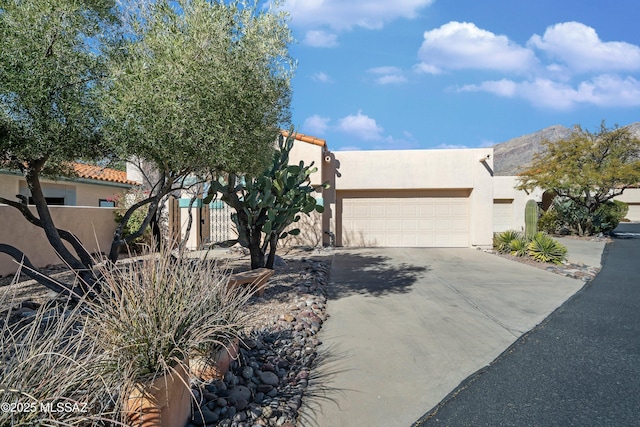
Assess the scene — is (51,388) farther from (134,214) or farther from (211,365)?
(134,214)

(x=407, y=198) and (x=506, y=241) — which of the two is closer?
(x=506, y=241)

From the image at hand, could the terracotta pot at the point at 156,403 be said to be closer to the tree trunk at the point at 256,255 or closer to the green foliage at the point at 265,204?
the green foliage at the point at 265,204

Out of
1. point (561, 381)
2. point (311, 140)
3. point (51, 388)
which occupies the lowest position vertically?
point (561, 381)

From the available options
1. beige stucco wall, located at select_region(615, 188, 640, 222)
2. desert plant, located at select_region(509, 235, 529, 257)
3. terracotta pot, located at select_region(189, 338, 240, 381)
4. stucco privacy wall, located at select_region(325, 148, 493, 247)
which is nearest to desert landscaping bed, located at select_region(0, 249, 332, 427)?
terracotta pot, located at select_region(189, 338, 240, 381)

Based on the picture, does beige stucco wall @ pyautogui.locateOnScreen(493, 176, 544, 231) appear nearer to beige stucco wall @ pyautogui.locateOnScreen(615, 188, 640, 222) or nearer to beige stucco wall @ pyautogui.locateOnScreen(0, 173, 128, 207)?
beige stucco wall @ pyautogui.locateOnScreen(615, 188, 640, 222)

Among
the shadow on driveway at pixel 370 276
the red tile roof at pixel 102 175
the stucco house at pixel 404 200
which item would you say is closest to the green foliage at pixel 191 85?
the shadow on driveway at pixel 370 276

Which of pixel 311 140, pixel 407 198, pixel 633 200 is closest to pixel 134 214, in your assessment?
pixel 311 140

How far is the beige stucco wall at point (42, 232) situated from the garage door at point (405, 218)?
846cm

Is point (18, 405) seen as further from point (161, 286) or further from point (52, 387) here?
point (161, 286)

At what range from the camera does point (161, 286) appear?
321 cm

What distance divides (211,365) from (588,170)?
2176cm

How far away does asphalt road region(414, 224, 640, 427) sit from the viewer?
3430 mm

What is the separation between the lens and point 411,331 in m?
5.67

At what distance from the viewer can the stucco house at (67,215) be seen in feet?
31.5
